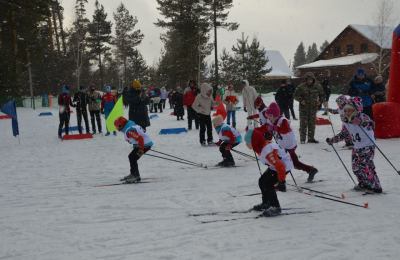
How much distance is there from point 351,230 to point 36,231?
3587mm

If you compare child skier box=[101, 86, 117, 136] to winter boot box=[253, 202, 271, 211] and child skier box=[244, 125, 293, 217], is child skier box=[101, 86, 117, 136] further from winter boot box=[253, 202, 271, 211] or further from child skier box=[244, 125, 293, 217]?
winter boot box=[253, 202, 271, 211]

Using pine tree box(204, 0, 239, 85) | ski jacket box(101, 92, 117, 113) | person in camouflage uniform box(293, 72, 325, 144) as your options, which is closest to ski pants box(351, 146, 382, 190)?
person in camouflage uniform box(293, 72, 325, 144)

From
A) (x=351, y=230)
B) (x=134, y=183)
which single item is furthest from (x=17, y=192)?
(x=351, y=230)

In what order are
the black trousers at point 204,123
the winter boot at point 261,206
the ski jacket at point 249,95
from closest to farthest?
the winter boot at point 261,206, the black trousers at point 204,123, the ski jacket at point 249,95

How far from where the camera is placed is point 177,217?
14.1ft

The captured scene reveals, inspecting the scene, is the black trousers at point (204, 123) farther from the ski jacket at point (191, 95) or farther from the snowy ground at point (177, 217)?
→ the ski jacket at point (191, 95)

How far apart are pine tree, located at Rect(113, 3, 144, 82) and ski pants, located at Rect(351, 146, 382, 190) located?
48141 mm

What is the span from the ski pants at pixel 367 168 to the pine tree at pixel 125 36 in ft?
158

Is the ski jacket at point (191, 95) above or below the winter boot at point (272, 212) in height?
above

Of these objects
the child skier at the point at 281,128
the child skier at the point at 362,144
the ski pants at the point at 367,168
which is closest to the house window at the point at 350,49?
the child skier at the point at 281,128

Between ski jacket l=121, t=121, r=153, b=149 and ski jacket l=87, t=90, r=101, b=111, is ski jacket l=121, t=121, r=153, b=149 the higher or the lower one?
the lower one

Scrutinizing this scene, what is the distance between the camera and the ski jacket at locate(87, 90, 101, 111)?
11758 mm

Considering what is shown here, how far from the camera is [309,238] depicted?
3.57 metres

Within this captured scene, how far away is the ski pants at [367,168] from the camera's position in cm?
493
